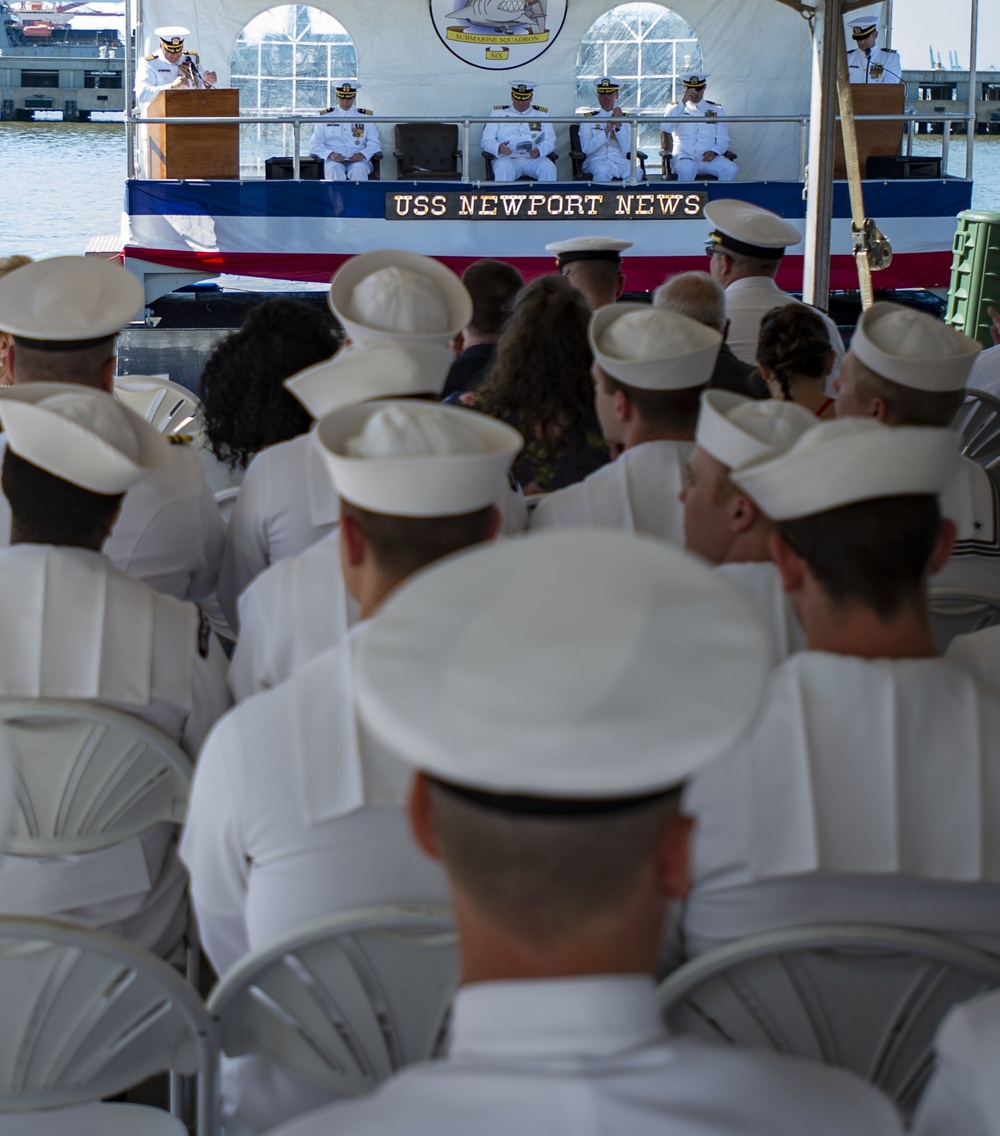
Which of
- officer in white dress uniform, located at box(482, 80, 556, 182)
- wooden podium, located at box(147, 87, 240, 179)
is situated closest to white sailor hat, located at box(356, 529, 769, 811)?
wooden podium, located at box(147, 87, 240, 179)

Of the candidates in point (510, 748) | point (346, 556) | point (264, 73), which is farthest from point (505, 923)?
point (264, 73)

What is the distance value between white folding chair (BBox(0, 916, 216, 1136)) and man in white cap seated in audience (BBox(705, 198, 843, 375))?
143 inches

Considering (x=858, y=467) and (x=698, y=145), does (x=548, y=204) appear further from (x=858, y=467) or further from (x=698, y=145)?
(x=858, y=467)

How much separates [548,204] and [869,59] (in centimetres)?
288

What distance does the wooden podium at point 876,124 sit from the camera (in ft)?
33.3

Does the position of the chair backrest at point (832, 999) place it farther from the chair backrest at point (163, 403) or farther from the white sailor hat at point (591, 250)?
Result: the white sailor hat at point (591, 250)

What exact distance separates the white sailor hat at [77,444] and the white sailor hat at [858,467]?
90 cm

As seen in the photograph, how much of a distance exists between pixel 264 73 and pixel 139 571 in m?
9.31

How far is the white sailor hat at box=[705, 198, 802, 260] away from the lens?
4.73 meters

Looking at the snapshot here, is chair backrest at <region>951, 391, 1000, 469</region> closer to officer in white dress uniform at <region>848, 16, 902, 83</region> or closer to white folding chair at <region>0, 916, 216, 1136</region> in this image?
white folding chair at <region>0, 916, 216, 1136</region>

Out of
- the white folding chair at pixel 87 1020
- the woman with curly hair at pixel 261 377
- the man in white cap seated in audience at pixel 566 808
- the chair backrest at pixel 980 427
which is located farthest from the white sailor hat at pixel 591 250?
the man in white cap seated in audience at pixel 566 808

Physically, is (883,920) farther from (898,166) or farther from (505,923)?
(898,166)

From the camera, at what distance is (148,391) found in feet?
13.7

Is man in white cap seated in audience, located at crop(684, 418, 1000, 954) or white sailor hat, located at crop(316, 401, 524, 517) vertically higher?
white sailor hat, located at crop(316, 401, 524, 517)
